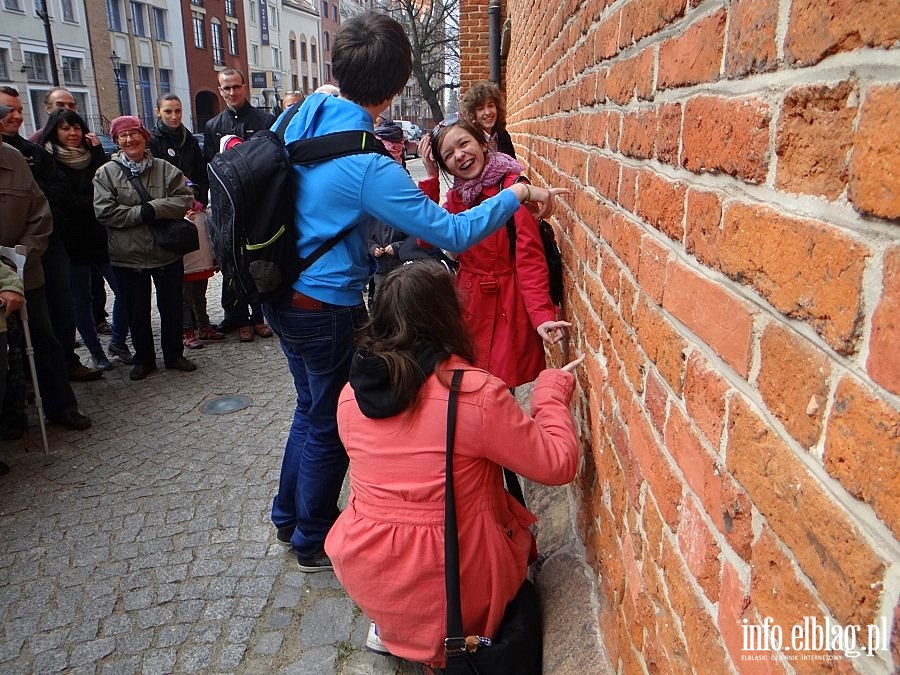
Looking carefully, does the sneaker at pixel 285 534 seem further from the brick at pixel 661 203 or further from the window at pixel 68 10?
the window at pixel 68 10

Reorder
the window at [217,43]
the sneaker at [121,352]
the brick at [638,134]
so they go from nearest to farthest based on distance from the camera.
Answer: the brick at [638,134] → the sneaker at [121,352] → the window at [217,43]

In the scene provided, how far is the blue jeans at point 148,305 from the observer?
5188mm

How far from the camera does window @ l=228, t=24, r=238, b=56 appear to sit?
44.4m

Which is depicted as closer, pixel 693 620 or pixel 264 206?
pixel 693 620

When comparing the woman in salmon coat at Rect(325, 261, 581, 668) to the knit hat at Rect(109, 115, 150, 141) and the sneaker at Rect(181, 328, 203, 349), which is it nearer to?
the knit hat at Rect(109, 115, 150, 141)

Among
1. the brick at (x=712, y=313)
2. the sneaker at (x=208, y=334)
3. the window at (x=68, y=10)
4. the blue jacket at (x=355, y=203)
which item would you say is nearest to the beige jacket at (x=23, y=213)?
the sneaker at (x=208, y=334)

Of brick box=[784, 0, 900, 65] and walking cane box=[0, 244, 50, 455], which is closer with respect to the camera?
brick box=[784, 0, 900, 65]

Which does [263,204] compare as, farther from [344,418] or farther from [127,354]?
[127,354]

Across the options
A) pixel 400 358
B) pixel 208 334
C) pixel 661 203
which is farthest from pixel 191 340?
pixel 661 203

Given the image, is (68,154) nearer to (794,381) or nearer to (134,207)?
(134,207)

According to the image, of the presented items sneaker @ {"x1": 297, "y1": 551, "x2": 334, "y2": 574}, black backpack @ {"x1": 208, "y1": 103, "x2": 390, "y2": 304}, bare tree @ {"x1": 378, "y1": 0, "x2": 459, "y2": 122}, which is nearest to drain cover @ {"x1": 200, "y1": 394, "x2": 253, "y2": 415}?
sneaker @ {"x1": 297, "y1": 551, "x2": 334, "y2": 574}

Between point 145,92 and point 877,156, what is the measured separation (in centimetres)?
4268

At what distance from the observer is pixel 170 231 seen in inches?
202

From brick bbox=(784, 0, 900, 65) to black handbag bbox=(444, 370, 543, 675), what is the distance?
4.37ft
